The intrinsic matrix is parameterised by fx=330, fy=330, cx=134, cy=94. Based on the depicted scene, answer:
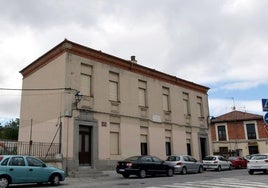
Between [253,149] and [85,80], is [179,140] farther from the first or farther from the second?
[253,149]

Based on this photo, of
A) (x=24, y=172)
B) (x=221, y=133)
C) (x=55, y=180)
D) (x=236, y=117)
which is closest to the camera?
(x=24, y=172)

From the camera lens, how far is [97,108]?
23625mm

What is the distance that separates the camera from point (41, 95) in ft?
80.3

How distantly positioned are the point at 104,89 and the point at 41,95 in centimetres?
469

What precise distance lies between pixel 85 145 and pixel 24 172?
26.0 ft

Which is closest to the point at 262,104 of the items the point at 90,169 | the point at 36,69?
the point at 90,169

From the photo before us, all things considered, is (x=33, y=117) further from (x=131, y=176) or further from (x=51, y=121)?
(x=131, y=176)

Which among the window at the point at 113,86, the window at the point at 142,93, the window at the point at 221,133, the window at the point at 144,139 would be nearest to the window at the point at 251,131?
the window at the point at 221,133

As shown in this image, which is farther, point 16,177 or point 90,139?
point 90,139

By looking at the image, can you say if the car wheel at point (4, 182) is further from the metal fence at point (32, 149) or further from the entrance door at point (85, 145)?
the entrance door at point (85, 145)

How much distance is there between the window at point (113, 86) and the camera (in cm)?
2531

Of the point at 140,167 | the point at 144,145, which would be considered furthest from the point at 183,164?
the point at 140,167

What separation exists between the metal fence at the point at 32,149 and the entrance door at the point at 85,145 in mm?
1754

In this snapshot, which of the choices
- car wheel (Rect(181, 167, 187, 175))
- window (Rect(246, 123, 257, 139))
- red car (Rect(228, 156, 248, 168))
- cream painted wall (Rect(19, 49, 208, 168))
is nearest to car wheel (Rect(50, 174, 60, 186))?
cream painted wall (Rect(19, 49, 208, 168))
